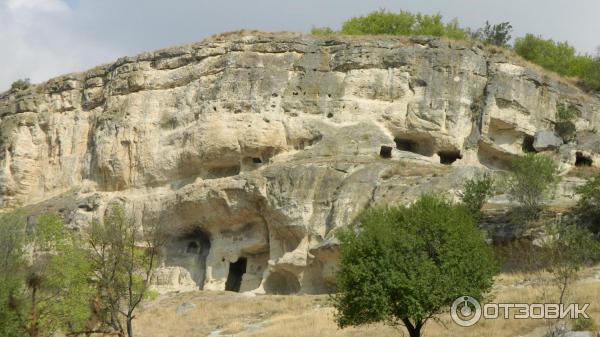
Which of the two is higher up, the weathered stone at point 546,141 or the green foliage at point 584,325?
the weathered stone at point 546,141

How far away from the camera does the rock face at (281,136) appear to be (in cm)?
3891

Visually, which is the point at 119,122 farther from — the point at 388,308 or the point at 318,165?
the point at 388,308

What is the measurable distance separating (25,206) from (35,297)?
2256 centimetres

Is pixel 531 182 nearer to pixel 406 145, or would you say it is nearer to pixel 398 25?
pixel 406 145

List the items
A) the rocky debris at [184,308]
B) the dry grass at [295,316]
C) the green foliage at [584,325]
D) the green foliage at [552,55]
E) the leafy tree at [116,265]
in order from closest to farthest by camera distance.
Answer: the green foliage at [584,325]
the dry grass at [295,316]
the leafy tree at [116,265]
the rocky debris at [184,308]
the green foliage at [552,55]

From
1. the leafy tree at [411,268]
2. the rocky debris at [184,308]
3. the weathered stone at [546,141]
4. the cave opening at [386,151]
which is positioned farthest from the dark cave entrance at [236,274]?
the leafy tree at [411,268]

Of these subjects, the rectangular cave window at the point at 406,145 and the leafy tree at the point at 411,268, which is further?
the rectangular cave window at the point at 406,145

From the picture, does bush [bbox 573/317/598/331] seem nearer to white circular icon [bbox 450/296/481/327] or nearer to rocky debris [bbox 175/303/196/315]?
white circular icon [bbox 450/296/481/327]

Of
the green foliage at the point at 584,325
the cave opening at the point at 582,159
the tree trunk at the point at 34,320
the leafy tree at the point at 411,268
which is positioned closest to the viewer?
the green foliage at the point at 584,325

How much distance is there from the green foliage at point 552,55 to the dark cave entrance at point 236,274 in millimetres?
23872

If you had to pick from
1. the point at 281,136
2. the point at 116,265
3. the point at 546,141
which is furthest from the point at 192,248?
the point at 546,141

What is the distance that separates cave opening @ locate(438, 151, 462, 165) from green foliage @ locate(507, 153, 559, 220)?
189 inches

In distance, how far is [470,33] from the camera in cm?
6053

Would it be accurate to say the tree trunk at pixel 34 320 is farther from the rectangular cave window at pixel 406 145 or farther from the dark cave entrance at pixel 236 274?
the rectangular cave window at pixel 406 145
